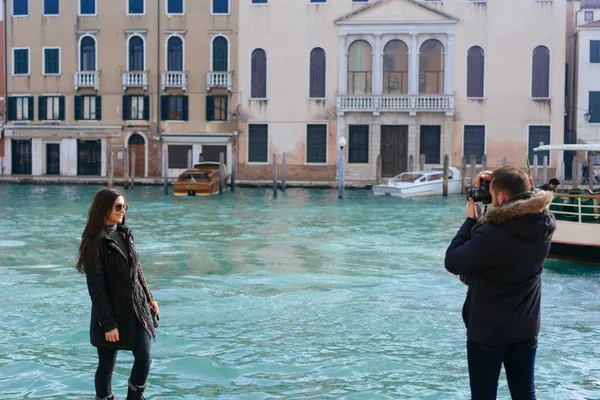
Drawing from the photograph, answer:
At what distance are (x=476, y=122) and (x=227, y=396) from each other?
92.7 feet

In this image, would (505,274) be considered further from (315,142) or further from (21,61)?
(21,61)

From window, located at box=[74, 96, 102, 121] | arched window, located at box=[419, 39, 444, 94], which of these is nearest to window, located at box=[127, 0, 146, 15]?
window, located at box=[74, 96, 102, 121]

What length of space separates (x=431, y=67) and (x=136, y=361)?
29797 mm

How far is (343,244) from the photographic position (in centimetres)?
1543

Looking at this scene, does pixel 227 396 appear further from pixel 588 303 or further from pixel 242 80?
pixel 242 80

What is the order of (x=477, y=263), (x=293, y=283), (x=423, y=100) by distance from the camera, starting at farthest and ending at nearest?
1. (x=423, y=100)
2. (x=293, y=283)
3. (x=477, y=263)

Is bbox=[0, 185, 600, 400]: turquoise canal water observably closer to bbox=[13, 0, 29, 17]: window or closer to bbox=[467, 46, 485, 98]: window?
bbox=[467, 46, 485, 98]: window

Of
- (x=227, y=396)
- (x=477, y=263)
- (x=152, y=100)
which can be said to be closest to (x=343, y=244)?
(x=227, y=396)

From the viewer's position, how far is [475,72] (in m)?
32.8

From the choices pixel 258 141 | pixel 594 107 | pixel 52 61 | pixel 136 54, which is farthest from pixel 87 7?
pixel 594 107

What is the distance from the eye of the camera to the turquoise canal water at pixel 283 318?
A: 6098 millimetres

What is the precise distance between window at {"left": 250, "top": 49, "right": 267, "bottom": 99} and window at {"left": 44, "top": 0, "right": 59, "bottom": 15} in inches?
324

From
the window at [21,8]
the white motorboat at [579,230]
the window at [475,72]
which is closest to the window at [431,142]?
the window at [475,72]

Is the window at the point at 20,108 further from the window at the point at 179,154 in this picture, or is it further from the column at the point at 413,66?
the column at the point at 413,66
